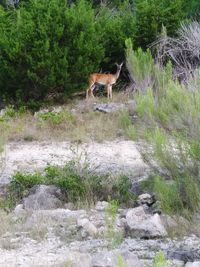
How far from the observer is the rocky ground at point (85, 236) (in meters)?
5.70

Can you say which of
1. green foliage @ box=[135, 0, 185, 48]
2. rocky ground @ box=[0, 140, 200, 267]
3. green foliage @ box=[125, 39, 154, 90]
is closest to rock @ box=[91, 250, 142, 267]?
rocky ground @ box=[0, 140, 200, 267]

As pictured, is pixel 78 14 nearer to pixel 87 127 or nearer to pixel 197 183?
pixel 87 127

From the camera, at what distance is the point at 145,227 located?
6551mm

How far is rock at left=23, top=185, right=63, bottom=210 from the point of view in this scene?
8219mm

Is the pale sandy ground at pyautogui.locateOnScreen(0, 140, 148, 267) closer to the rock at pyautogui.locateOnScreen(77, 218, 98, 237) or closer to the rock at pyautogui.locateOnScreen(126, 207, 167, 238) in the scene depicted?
the rock at pyautogui.locateOnScreen(77, 218, 98, 237)

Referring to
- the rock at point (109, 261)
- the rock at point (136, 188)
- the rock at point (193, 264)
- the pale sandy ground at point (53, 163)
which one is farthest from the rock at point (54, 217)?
the rock at point (193, 264)

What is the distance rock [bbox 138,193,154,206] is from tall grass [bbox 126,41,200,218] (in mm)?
851

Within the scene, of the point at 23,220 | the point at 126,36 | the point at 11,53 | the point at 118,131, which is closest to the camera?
the point at 23,220

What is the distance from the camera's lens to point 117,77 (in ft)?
54.4

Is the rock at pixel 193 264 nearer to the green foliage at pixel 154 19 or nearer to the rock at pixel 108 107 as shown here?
the rock at pixel 108 107

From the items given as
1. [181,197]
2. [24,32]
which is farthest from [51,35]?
[181,197]

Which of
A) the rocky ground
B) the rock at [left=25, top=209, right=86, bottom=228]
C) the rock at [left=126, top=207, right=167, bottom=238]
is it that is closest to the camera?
the rocky ground

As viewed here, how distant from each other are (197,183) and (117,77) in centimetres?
1039

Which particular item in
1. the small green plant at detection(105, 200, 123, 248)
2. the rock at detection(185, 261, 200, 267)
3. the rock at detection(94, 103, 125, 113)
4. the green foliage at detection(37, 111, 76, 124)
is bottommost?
the rock at detection(94, 103, 125, 113)
